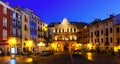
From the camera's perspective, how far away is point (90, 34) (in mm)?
130625

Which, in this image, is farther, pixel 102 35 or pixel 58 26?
pixel 58 26

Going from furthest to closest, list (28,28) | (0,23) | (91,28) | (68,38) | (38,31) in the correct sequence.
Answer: (68,38)
(91,28)
(38,31)
(28,28)
(0,23)

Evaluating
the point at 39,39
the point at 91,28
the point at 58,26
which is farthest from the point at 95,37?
the point at 58,26

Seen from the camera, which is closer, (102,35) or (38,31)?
(102,35)

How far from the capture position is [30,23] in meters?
104

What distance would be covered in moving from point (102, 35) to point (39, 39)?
27.5 metres

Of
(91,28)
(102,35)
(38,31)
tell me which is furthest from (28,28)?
(91,28)

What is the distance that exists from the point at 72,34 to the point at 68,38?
128 inches

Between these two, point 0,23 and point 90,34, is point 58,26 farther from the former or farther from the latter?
point 0,23

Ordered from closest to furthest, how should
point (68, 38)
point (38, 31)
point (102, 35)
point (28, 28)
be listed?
point (28, 28), point (102, 35), point (38, 31), point (68, 38)

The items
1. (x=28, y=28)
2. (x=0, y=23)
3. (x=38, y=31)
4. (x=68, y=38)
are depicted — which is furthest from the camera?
(x=68, y=38)

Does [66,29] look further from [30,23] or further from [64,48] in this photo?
[30,23]

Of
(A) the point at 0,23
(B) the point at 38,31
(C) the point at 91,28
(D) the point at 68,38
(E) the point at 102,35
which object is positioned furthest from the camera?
(D) the point at 68,38

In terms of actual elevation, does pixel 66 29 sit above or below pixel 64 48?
above
